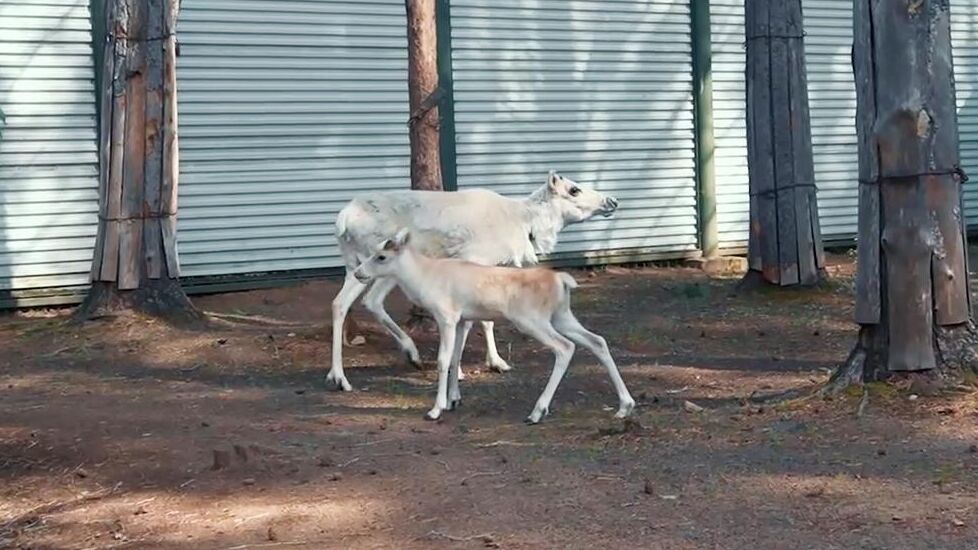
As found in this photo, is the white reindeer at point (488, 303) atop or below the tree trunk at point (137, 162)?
below

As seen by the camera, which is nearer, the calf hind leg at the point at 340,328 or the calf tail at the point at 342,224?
the calf hind leg at the point at 340,328

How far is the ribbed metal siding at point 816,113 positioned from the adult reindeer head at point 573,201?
23.4 ft

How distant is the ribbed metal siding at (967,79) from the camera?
19.4m

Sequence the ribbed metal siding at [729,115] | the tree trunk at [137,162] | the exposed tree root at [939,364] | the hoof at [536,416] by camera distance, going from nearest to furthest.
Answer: the exposed tree root at [939,364], the hoof at [536,416], the tree trunk at [137,162], the ribbed metal siding at [729,115]

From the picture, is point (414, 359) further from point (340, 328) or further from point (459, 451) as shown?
point (459, 451)

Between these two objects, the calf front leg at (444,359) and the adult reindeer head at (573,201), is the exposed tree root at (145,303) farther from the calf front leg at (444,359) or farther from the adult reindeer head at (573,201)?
the calf front leg at (444,359)

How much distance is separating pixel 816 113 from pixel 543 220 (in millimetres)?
9186

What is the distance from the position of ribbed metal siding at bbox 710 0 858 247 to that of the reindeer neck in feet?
24.8

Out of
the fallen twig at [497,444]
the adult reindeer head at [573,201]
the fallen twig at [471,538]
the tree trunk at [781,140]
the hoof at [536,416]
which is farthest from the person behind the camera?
the tree trunk at [781,140]

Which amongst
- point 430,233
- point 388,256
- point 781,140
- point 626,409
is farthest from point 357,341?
point 781,140

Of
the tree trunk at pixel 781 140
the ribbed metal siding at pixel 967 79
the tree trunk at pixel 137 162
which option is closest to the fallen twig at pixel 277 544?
the tree trunk at pixel 137 162

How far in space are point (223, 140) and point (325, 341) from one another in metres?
4.25

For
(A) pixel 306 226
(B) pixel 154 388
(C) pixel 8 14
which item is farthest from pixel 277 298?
(B) pixel 154 388

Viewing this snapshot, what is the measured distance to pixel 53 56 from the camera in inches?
514
